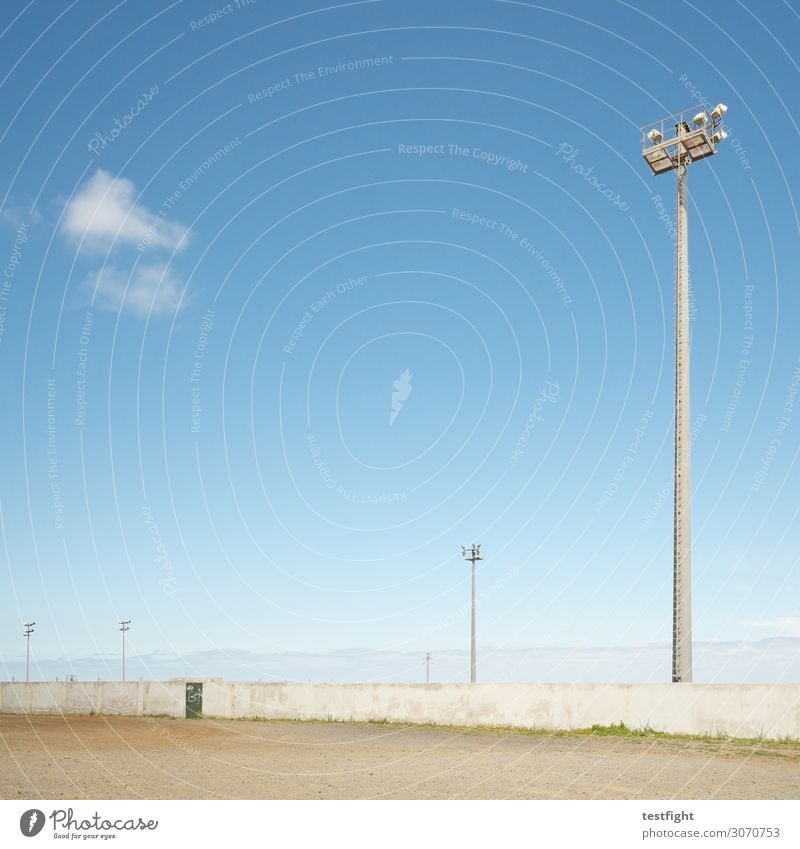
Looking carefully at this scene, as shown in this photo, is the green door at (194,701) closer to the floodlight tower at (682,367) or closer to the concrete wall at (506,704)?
the concrete wall at (506,704)

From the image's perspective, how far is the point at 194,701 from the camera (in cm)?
3466

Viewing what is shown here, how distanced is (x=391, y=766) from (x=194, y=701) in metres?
21.0

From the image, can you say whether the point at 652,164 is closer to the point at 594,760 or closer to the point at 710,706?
the point at 710,706

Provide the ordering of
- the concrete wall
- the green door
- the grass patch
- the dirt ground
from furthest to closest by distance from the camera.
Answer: the green door
the concrete wall
the grass patch
the dirt ground

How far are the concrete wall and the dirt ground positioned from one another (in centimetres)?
83

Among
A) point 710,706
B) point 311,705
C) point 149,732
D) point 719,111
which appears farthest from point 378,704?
point 719,111

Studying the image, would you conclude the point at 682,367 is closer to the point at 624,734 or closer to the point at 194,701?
the point at 624,734

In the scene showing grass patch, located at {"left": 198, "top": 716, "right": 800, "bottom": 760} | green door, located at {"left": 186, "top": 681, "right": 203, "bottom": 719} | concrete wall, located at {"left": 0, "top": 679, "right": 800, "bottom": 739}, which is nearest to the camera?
grass patch, located at {"left": 198, "top": 716, "right": 800, "bottom": 760}

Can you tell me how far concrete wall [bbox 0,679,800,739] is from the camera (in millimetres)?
21000

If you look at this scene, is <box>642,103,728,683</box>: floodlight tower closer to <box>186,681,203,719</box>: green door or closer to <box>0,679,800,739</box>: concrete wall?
<box>0,679,800,739</box>: concrete wall

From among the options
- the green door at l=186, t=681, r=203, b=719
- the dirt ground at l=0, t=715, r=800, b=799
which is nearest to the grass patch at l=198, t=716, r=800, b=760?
the dirt ground at l=0, t=715, r=800, b=799

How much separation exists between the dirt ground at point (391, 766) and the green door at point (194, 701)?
8.87m
